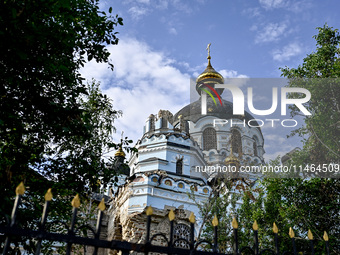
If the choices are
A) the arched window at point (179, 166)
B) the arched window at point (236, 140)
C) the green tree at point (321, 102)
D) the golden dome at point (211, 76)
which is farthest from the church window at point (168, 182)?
the golden dome at point (211, 76)

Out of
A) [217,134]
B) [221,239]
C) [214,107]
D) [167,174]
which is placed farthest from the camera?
[214,107]

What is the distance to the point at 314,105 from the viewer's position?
905 centimetres

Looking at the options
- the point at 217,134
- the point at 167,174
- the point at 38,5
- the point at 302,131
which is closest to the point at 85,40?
the point at 38,5

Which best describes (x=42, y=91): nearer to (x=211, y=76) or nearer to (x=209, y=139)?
(x=209, y=139)

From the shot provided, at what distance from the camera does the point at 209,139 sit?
28.8 metres

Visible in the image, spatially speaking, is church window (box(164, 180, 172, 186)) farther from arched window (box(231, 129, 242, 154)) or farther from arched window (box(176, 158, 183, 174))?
arched window (box(231, 129, 242, 154))

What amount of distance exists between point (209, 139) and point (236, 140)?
233 centimetres

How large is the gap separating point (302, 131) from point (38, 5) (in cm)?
724

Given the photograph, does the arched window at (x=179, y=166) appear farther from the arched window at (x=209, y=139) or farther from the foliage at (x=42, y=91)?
the foliage at (x=42, y=91)

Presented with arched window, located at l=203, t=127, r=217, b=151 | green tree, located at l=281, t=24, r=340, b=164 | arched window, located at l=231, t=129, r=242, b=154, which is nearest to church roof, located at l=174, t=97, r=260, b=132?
arched window, located at l=203, t=127, r=217, b=151

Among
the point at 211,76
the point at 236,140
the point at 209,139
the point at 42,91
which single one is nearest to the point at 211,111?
the point at 209,139

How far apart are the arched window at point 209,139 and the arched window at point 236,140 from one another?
1.56 meters

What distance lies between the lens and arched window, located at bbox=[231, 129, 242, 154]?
28.2 meters

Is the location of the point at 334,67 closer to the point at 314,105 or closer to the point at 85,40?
the point at 314,105
